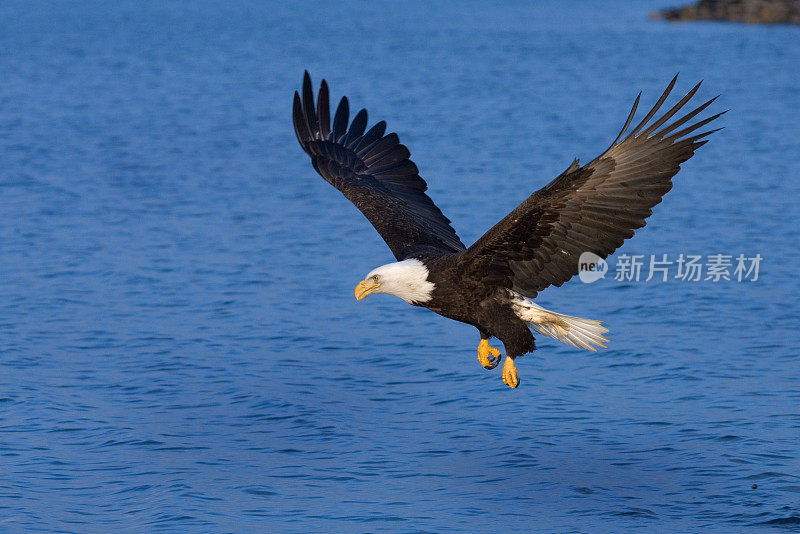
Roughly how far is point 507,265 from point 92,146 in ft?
57.5

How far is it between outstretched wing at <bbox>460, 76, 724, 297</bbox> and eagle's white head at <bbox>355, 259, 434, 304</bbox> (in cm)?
30

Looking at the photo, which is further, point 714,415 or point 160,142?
point 160,142

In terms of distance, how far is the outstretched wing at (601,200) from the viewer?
7148mm

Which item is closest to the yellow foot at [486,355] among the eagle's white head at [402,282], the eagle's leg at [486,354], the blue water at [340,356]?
the eagle's leg at [486,354]

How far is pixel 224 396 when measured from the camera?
1066cm

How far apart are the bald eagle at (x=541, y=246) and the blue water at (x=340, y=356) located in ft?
4.59

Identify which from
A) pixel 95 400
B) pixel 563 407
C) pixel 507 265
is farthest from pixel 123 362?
pixel 507 265

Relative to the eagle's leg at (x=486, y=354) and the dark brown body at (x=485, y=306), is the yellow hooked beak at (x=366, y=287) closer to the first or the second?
the dark brown body at (x=485, y=306)

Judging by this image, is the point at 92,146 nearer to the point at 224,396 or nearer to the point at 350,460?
the point at 224,396

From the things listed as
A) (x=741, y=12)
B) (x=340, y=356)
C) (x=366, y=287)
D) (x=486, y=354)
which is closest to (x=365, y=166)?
(x=340, y=356)

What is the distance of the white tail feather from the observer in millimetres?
7828

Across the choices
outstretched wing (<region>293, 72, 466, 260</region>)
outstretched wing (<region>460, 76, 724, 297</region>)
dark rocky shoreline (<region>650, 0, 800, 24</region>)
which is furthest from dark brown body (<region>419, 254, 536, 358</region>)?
dark rocky shoreline (<region>650, 0, 800, 24</region>)

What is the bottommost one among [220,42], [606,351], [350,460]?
[350,460]

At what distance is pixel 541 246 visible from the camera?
764 centimetres
